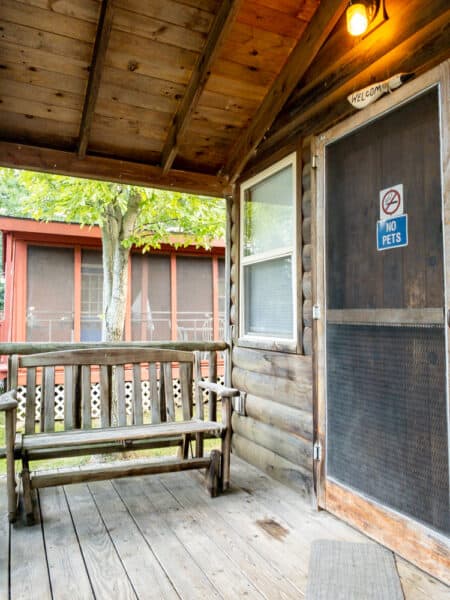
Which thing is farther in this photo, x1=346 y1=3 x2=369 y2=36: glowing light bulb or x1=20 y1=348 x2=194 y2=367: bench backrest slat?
x1=20 y1=348 x2=194 y2=367: bench backrest slat

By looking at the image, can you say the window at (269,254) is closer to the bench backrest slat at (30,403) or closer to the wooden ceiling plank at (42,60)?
the wooden ceiling plank at (42,60)

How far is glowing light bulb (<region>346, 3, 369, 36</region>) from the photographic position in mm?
2141

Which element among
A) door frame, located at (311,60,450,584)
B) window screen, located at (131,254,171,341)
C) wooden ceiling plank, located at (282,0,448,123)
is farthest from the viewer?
window screen, located at (131,254,171,341)

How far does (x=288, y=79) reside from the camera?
2.71 metres

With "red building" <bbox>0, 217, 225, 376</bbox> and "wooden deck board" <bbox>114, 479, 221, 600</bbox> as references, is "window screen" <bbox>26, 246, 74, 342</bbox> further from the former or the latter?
→ "wooden deck board" <bbox>114, 479, 221, 600</bbox>

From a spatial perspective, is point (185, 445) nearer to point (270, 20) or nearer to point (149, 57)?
point (149, 57)

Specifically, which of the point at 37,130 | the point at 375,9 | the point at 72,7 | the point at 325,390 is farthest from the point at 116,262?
the point at 375,9

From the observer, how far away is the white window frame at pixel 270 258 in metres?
2.90

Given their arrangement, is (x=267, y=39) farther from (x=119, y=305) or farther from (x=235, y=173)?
(x=119, y=305)

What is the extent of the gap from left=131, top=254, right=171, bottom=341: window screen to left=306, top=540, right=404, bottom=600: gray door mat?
6858 mm

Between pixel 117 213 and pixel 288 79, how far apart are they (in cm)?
418

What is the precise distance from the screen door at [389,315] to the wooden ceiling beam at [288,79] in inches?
20.2

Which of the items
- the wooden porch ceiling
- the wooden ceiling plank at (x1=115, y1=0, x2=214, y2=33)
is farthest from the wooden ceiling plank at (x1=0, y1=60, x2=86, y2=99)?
the wooden ceiling plank at (x1=115, y1=0, x2=214, y2=33)

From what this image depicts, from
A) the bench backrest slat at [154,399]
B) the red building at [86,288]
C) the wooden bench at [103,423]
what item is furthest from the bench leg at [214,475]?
the red building at [86,288]
